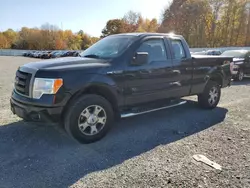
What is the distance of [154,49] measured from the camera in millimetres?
5082

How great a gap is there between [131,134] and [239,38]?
175ft

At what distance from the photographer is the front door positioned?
Result: 15.0 feet

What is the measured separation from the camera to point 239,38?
50281mm

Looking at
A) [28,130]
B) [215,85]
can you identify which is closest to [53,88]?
[28,130]

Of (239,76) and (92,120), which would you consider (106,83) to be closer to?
(92,120)

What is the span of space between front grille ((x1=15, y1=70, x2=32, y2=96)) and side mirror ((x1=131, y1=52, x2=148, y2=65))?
75.0 inches

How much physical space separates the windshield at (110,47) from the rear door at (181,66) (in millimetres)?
1164

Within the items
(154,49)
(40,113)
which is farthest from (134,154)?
(154,49)

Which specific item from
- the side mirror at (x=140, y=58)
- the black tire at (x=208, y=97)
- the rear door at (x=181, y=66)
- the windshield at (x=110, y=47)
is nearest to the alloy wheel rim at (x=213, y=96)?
the black tire at (x=208, y=97)

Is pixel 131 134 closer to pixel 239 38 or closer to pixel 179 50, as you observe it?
pixel 179 50

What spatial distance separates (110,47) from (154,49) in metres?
0.96

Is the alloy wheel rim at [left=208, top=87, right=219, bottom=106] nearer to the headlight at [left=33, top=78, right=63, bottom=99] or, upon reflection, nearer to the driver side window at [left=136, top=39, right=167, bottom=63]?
the driver side window at [left=136, top=39, right=167, bottom=63]

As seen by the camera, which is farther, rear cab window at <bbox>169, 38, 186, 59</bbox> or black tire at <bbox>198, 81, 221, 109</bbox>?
black tire at <bbox>198, 81, 221, 109</bbox>

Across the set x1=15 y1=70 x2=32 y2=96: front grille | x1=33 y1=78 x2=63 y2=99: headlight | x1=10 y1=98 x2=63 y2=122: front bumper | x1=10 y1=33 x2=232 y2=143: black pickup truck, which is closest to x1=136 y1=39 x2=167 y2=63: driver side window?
x1=10 y1=33 x2=232 y2=143: black pickup truck
